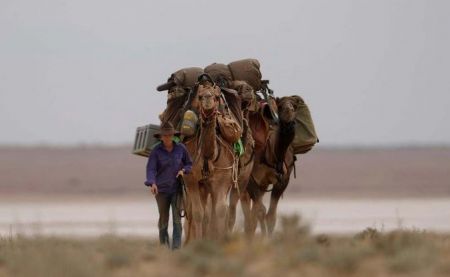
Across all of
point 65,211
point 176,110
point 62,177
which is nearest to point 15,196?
point 62,177

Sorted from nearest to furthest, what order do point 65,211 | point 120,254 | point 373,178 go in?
point 120,254
point 65,211
point 373,178

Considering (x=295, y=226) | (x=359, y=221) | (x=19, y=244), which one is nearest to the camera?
(x=295, y=226)

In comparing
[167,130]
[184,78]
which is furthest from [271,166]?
[167,130]

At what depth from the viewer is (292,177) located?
84000 mm

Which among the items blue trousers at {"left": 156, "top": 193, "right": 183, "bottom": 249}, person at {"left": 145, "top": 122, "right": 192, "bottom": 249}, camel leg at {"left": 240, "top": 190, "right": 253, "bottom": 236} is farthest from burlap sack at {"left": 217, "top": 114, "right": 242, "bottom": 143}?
camel leg at {"left": 240, "top": 190, "right": 253, "bottom": 236}

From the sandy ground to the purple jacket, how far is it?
186 feet

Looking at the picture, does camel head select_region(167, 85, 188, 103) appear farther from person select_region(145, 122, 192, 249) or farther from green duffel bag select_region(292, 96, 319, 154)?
green duffel bag select_region(292, 96, 319, 154)

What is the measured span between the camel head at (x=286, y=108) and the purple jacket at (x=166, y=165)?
176 inches

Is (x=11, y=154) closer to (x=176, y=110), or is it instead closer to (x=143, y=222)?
(x=143, y=222)

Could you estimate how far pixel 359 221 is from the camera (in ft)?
156

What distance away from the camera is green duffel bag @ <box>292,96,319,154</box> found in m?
22.7

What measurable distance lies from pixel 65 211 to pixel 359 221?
58.0 ft

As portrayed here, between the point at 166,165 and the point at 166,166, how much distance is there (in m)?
0.02

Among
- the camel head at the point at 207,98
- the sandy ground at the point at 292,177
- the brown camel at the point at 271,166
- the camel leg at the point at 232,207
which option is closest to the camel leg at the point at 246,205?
the brown camel at the point at 271,166
